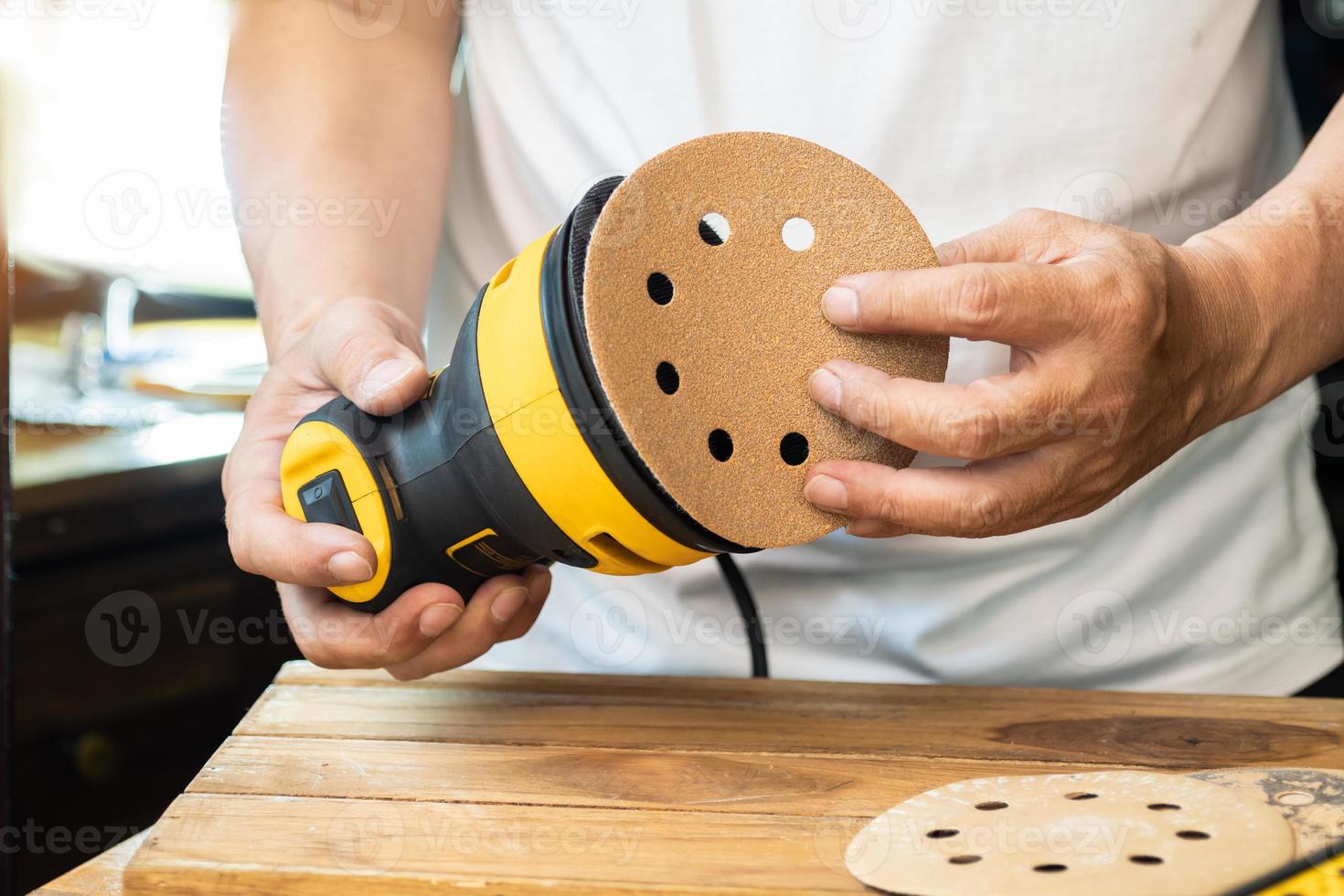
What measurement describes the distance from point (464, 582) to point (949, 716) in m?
0.38

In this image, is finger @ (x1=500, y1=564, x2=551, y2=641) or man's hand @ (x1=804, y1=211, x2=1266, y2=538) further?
finger @ (x1=500, y1=564, x2=551, y2=641)

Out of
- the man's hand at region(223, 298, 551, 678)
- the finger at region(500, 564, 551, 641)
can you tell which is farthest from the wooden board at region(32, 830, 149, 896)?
the finger at region(500, 564, 551, 641)

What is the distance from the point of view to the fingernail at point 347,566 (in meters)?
0.78

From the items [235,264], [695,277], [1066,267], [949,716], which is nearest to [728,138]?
[695,277]

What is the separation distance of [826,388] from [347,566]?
0.34 metres

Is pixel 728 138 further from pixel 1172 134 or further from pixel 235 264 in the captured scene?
pixel 235 264

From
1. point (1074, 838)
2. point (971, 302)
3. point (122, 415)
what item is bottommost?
point (1074, 838)

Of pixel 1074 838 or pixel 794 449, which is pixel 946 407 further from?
pixel 1074 838

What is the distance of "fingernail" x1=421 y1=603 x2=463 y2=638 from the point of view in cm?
82

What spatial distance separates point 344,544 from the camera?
79 centimetres

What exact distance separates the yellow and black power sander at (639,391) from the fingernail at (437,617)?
0.05m

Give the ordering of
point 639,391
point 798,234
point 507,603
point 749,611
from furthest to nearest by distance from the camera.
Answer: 1. point 749,611
2. point 507,603
3. point 798,234
4. point 639,391

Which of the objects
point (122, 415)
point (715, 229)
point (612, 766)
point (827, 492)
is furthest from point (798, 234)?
point (122, 415)

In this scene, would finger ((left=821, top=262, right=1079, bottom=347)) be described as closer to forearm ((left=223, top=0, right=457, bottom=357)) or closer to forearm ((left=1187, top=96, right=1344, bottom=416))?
forearm ((left=1187, top=96, right=1344, bottom=416))
